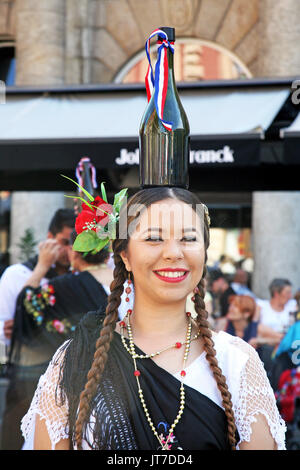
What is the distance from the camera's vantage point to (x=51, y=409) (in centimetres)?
240

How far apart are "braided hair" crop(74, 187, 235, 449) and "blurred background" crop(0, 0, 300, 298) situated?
327 centimetres

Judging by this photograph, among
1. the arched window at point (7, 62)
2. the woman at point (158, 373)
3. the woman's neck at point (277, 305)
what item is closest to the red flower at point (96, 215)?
the woman at point (158, 373)

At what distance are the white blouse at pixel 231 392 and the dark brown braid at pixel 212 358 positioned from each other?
3 centimetres

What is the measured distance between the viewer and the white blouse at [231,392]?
238 cm

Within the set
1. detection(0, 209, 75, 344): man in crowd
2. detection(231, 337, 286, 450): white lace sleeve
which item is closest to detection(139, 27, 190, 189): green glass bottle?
detection(231, 337, 286, 450): white lace sleeve

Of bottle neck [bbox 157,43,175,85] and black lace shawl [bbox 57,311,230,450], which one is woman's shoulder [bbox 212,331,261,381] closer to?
black lace shawl [bbox 57,311,230,450]

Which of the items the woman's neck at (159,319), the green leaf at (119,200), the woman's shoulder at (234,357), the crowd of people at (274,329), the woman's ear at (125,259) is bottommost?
the crowd of people at (274,329)

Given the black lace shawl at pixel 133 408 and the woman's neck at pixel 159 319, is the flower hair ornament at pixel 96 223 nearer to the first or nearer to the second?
the woman's neck at pixel 159 319

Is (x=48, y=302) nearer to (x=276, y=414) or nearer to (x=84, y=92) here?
(x=84, y=92)

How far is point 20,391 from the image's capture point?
211 inches

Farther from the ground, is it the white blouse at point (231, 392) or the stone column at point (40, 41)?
the stone column at point (40, 41)

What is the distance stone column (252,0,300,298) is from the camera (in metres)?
9.83

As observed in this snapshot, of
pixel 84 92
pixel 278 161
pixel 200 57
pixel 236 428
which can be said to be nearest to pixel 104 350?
pixel 236 428

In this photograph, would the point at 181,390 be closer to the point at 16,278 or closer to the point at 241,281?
the point at 16,278
